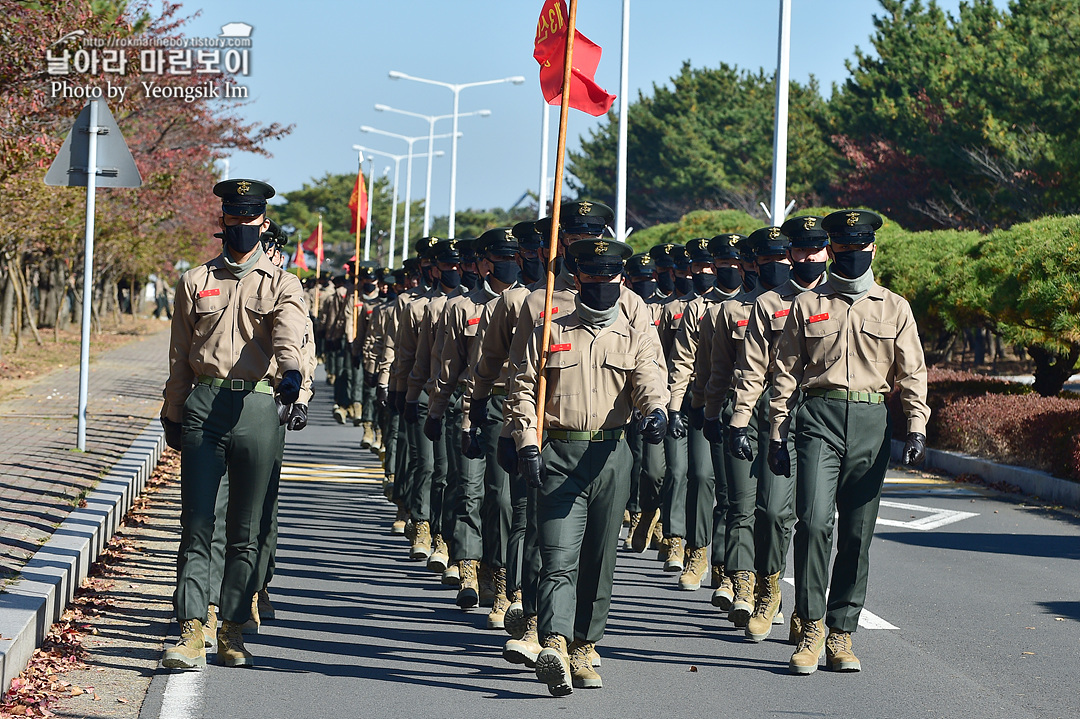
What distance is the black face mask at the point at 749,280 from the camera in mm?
9375

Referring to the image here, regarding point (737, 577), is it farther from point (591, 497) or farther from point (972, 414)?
point (972, 414)

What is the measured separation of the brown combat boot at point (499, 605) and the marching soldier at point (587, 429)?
1.32m

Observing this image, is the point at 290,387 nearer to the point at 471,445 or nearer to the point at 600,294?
the point at 600,294

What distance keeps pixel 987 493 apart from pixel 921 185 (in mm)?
31218

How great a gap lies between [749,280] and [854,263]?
2178 millimetres

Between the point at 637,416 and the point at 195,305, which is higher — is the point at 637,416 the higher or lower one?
the lower one

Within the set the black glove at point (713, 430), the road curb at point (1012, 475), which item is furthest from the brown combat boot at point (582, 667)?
the road curb at point (1012, 475)

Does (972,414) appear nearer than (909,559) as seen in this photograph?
No

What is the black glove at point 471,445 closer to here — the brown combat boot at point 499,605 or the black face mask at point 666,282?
the brown combat boot at point 499,605

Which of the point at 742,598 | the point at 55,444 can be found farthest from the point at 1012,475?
the point at 55,444

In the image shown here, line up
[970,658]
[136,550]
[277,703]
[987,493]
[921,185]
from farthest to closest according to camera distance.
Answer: [921,185]
[987,493]
[136,550]
[970,658]
[277,703]

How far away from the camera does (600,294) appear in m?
6.67

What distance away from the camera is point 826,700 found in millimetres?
6520

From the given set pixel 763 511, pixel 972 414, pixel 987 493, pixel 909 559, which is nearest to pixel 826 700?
pixel 763 511
